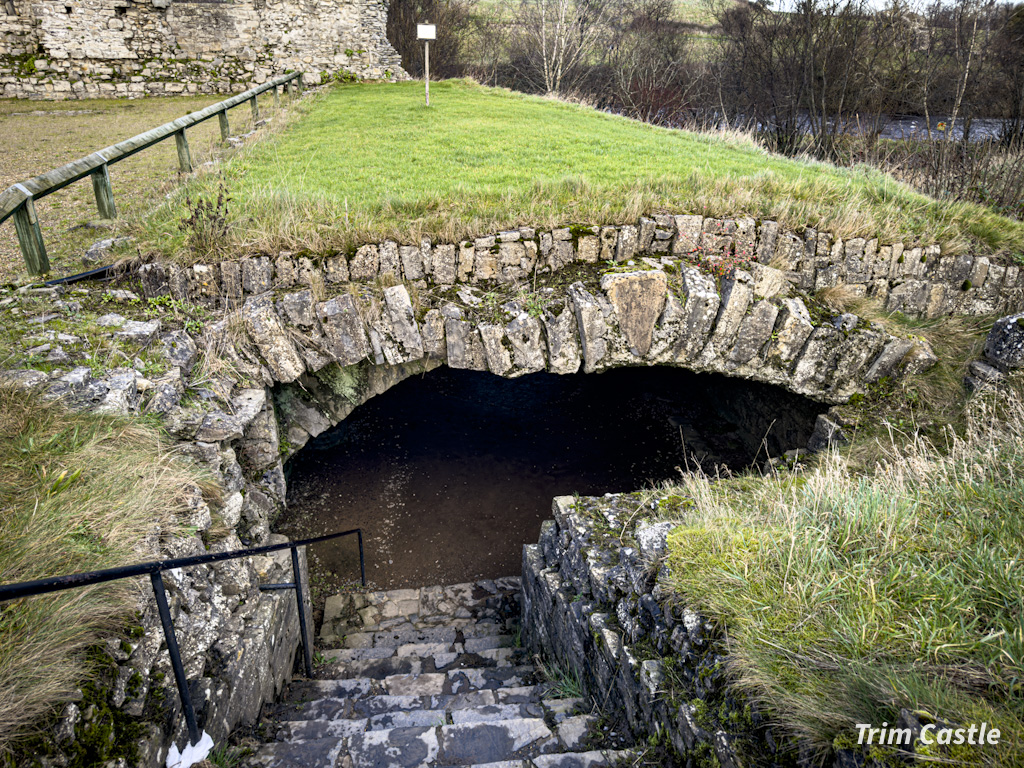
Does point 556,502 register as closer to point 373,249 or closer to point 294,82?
point 373,249

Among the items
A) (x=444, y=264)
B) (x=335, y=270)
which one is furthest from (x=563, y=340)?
(x=335, y=270)

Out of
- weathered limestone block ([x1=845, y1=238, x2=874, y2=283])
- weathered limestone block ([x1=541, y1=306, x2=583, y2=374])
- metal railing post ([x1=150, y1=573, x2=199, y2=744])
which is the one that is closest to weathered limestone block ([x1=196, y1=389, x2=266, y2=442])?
metal railing post ([x1=150, y1=573, x2=199, y2=744])

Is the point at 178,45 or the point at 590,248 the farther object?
the point at 178,45

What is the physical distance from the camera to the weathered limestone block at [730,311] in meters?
5.61

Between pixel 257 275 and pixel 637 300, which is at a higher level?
pixel 257 275

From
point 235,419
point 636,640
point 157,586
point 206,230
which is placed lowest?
point 636,640

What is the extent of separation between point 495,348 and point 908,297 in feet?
15.6

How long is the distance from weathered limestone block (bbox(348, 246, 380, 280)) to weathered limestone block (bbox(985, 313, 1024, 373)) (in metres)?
5.96

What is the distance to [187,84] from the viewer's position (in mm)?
15875

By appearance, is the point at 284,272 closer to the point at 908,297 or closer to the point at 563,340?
the point at 563,340

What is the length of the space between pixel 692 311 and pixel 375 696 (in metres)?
4.35

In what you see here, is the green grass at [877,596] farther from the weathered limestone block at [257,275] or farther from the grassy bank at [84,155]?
the grassy bank at [84,155]

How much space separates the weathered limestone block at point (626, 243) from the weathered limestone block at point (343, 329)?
8.91ft

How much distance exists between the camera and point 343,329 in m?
5.19
